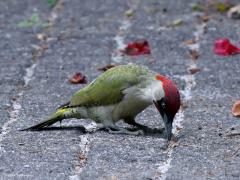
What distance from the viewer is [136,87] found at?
6453mm

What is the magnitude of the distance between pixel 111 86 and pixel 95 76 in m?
1.89

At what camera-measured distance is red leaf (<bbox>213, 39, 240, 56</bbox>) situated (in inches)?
351

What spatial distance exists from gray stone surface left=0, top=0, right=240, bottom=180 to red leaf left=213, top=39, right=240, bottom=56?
0.26 ft

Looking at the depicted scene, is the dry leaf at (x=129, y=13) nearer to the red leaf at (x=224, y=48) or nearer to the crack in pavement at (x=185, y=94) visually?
the crack in pavement at (x=185, y=94)

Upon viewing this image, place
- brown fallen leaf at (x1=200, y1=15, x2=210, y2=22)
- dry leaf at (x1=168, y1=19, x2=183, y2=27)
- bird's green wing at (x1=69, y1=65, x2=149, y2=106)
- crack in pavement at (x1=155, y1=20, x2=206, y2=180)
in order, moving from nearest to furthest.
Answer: crack in pavement at (x1=155, y1=20, x2=206, y2=180) < bird's green wing at (x1=69, y1=65, x2=149, y2=106) < dry leaf at (x1=168, y1=19, x2=183, y2=27) < brown fallen leaf at (x1=200, y1=15, x2=210, y2=22)

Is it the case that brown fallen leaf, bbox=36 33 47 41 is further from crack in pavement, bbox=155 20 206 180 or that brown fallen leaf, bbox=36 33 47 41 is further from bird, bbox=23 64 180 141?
bird, bbox=23 64 180 141

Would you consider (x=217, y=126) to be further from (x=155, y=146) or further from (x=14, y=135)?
(x=14, y=135)

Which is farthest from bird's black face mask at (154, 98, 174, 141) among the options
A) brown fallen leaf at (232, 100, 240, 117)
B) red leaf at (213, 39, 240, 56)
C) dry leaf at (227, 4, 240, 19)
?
dry leaf at (227, 4, 240, 19)

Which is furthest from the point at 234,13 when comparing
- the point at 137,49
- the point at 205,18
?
the point at 137,49

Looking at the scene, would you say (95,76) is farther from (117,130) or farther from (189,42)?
(117,130)

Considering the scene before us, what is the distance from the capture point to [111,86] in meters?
6.55

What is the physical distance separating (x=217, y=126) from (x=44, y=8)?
4.58 metres

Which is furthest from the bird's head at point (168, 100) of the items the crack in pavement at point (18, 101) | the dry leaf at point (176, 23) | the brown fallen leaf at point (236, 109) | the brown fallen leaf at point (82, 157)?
the dry leaf at point (176, 23)

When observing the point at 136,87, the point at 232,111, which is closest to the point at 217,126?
the point at 232,111
